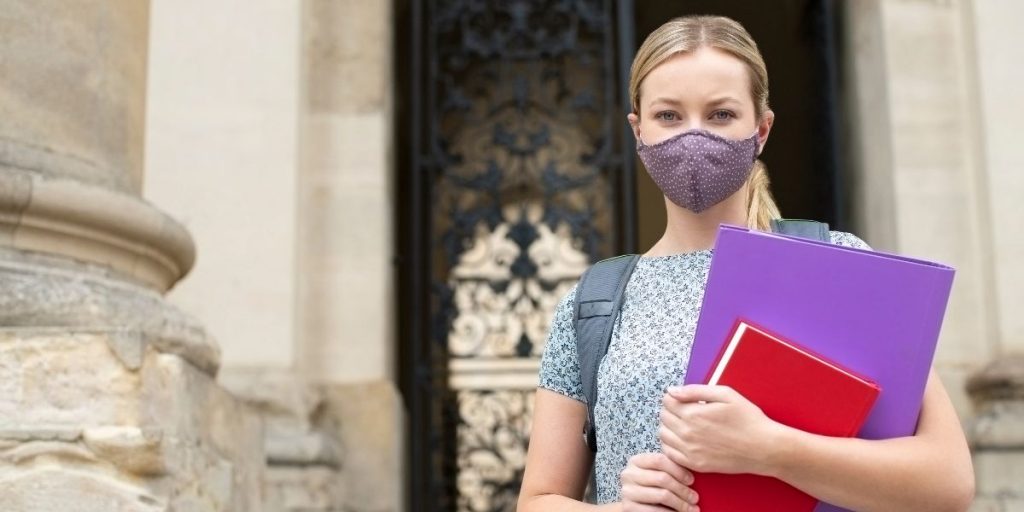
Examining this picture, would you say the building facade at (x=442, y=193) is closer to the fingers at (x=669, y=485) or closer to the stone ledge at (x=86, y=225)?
the stone ledge at (x=86, y=225)

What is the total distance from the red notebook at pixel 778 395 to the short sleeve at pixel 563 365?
32 centimetres

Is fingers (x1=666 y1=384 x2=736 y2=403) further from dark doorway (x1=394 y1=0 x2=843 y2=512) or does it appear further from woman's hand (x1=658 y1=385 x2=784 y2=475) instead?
dark doorway (x1=394 y1=0 x2=843 y2=512)

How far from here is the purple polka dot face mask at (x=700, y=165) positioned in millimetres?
1822

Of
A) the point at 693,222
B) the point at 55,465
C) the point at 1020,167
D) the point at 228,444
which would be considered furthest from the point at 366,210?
the point at 693,222

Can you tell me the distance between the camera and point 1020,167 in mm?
6516

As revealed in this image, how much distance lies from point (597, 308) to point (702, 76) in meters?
Answer: 0.33

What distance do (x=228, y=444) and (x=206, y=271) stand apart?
10.1 ft

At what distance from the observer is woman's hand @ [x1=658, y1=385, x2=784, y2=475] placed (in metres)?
1.62

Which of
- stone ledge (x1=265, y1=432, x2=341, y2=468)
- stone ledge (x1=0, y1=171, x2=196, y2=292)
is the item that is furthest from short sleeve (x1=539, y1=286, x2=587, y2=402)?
stone ledge (x1=265, y1=432, x2=341, y2=468)

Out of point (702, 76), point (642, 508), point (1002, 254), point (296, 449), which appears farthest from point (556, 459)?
point (1002, 254)

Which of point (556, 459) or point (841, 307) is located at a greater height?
point (841, 307)

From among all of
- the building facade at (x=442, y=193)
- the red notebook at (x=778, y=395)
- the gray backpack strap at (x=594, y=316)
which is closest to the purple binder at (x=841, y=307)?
the red notebook at (x=778, y=395)

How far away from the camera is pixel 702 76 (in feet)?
6.05

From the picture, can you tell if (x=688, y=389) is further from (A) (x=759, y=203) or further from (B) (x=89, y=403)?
(B) (x=89, y=403)
